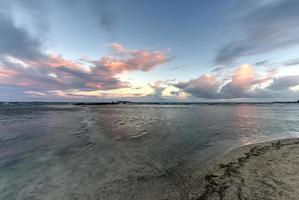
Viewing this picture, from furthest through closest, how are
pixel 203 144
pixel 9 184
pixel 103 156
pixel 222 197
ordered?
pixel 203 144 → pixel 103 156 → pixel 9 184 → pixel 222 197

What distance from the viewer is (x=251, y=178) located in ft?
20.4

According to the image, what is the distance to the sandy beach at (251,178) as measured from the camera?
5188 mm

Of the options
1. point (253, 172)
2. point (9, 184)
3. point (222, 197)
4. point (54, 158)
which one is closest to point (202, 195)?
point (222, 197)

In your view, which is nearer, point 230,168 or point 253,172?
point 253,172

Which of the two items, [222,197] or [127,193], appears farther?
[127,193]

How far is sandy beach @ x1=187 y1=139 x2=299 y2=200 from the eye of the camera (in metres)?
5.19

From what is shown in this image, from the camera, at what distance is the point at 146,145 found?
12.1m

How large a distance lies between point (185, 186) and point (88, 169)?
4449 millimetres

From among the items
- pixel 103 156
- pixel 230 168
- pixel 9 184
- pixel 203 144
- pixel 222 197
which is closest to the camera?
pixel 222 197

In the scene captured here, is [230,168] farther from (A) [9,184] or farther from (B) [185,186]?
(A) [9,184]

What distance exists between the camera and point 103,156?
9711mm

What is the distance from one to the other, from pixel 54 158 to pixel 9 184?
3012 millimetres

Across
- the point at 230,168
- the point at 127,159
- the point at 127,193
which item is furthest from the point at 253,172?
the point at 127,159

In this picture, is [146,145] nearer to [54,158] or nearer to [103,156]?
[103,156]
